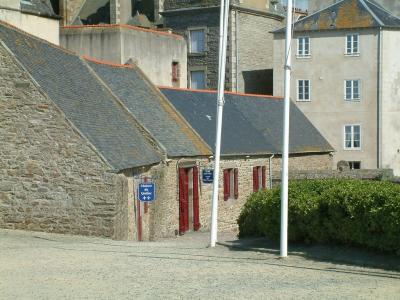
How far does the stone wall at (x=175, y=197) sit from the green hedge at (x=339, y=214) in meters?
6.91

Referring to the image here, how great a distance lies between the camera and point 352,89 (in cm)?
4806

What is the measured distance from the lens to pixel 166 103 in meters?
30.4

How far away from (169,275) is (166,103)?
57.7ft

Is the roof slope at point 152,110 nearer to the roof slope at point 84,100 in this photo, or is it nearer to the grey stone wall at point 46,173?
the roof slope at point 84,100

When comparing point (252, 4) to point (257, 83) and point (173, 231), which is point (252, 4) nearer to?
point (257, 83)

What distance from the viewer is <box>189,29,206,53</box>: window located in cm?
5171

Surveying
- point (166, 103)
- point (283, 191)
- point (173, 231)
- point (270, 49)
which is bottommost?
point (173, 231)

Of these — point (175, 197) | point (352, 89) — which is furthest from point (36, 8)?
point (352, 89)

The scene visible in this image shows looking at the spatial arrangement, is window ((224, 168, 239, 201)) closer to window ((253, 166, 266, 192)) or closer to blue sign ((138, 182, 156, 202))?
window ((253, 166, 266, 192))

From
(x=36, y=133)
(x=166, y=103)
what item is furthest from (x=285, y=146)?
(x=166, y=103)

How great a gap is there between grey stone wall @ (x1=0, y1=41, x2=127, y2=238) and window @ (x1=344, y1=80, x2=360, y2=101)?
94.2ft

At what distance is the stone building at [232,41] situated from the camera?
5075 cm

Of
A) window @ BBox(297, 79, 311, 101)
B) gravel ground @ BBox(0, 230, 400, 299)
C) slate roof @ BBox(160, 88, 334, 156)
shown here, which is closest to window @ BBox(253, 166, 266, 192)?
slate roof @ BBox(160, 88, 334, 156)

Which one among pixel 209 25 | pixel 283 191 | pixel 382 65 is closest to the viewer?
pixel 283 191
